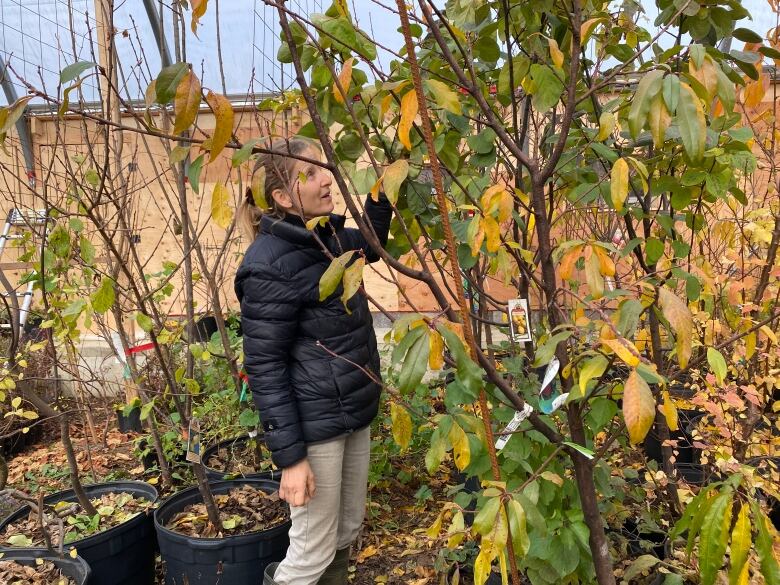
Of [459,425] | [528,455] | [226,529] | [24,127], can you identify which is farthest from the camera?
[24,127]

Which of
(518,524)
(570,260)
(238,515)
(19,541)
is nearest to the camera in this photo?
(518,524)

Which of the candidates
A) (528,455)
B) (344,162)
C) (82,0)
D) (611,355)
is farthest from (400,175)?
(82,0)

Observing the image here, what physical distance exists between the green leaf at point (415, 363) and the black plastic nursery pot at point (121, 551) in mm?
1749

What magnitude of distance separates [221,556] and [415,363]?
1.51 meters

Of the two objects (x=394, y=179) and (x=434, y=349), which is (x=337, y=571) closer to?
(x=434, y=349)

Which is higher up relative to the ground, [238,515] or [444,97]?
[444,97]

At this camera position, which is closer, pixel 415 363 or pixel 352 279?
pixel 415 363

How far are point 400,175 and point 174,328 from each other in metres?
1.78

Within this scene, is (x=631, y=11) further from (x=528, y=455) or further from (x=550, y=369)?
(x=528, y=455)

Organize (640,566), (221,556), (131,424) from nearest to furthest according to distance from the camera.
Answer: (640,566) → (221,556) → (131,424)

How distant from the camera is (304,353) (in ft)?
5.73

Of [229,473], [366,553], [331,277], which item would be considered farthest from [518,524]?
[229,473]

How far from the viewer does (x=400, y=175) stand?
1.04 meters

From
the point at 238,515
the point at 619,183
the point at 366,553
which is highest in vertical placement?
the point at 619,183
